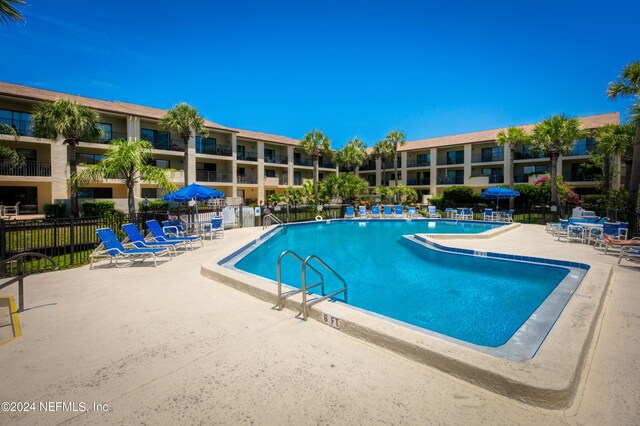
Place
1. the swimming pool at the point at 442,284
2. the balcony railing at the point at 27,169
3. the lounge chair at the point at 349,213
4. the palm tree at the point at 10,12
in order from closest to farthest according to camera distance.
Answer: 1. the swimming pool at the point at 442,284
2. the palm tree at the point at 10,12
3. the balcony railing at the point at 27,169
4. the lounge chair at the point at 349,213

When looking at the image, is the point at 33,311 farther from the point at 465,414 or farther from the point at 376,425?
the point at 465,414

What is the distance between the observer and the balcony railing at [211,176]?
31.8 m

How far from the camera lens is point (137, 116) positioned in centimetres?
2694

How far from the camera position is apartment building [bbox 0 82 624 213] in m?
23.0

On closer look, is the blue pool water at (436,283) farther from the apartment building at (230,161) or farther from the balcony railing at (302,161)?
the balcony railing at (302,161)


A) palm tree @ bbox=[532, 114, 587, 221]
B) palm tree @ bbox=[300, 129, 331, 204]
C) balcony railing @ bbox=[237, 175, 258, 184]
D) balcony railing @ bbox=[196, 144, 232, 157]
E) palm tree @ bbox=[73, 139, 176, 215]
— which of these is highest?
palm tree @ bbox=[300, 129, 331, 204]

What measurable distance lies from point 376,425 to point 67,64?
104 ft

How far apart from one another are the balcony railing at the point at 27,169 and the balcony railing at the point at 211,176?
11.6 metres

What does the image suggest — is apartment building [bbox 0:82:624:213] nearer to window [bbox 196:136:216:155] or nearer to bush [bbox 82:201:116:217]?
window [bbox 196:136:216:155]

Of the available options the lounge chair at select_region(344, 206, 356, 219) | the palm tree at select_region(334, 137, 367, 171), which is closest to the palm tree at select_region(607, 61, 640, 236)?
the lounge chair at select_region(344, 206, 356, 219)

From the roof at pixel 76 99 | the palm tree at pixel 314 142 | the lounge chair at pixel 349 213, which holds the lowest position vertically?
the lounge chair at pixel 349 213

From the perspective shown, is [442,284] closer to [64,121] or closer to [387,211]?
[387,211]

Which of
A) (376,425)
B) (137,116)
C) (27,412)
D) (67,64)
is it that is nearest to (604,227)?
(376,425)

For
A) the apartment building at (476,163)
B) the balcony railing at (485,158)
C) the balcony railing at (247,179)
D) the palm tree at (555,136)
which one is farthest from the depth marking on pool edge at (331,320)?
the balcony railing at (485,158)
